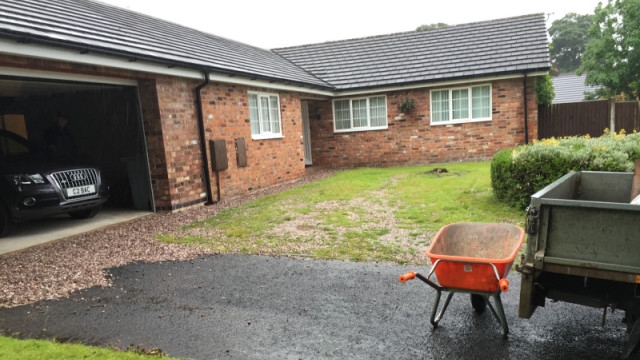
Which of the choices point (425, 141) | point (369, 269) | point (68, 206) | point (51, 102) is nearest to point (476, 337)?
point (369, 269)

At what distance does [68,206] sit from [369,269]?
5638 millimetres

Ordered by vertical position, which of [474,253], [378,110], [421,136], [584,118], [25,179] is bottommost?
[474,253]

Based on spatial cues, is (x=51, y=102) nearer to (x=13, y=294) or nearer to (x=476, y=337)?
(x=13, y=294)

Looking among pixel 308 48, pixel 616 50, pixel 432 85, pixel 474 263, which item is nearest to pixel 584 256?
pixel 474 263

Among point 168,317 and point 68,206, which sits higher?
point 68,206

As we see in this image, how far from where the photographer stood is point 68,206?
7344mm

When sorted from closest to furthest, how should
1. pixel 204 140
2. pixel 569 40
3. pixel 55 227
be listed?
pixel 55 227 → pixel 204 140 → pixel 569 40

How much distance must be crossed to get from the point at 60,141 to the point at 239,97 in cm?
433

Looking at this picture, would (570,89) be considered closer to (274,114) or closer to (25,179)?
(274,114)

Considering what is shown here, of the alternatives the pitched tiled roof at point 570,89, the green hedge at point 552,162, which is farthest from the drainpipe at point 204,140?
the pitched tiled roof at point 570,89

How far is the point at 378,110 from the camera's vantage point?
16.5 metres

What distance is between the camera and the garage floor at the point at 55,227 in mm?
6743

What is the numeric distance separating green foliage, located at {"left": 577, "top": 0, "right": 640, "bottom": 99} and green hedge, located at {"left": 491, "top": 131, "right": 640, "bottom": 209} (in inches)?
618

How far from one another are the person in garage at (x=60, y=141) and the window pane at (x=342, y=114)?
10.1 meters
